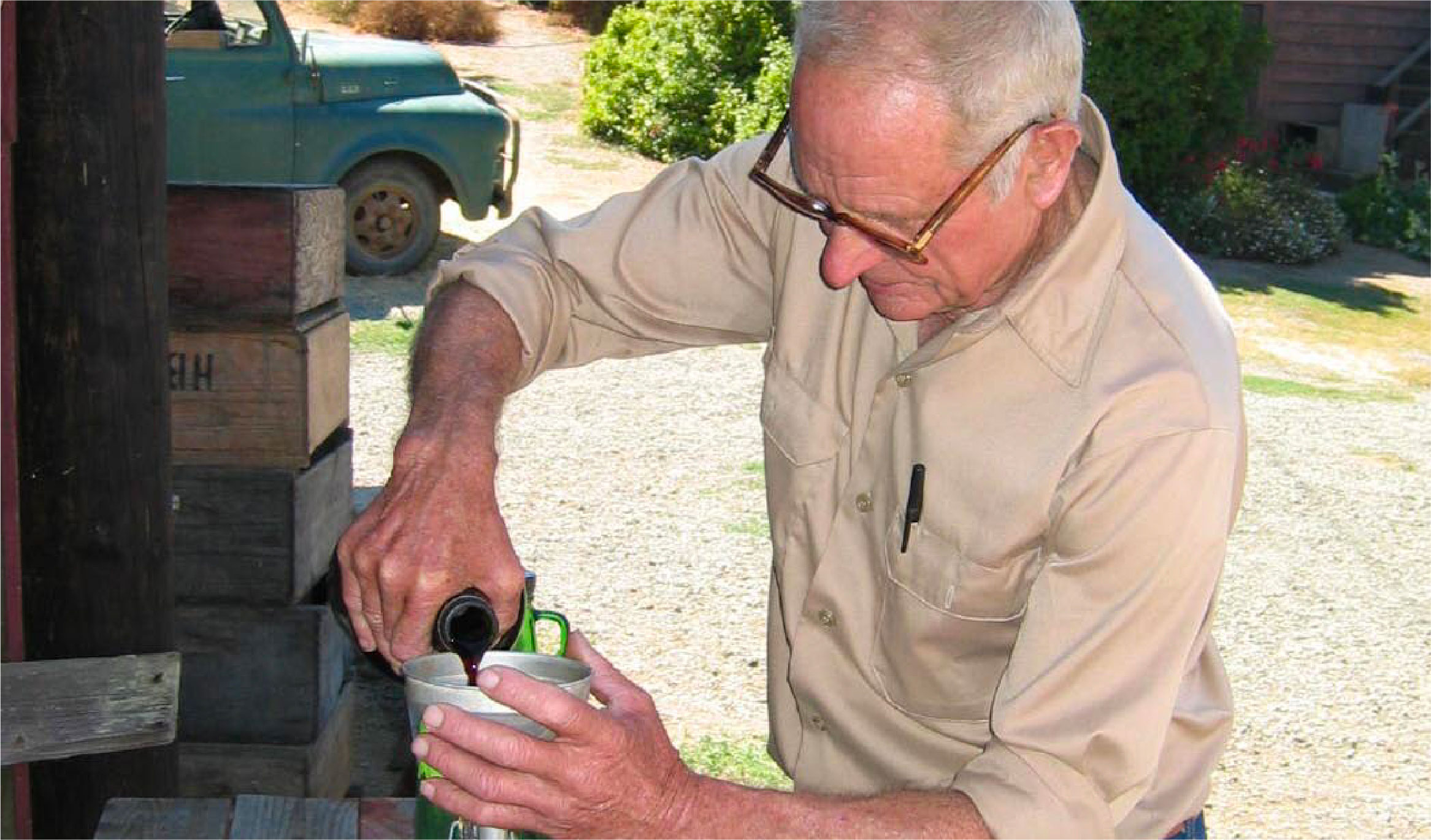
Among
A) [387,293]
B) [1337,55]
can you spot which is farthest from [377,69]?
[1337,55]

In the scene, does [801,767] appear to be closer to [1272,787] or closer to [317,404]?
[317,404]

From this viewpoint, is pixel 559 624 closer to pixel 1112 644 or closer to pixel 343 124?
pixel 1112 644

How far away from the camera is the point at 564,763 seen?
5.05 feet

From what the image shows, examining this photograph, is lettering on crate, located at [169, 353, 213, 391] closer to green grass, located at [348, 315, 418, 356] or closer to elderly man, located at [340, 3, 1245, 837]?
elderly man, located at [340, 3, 1245, 837]

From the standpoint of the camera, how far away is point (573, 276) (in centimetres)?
251

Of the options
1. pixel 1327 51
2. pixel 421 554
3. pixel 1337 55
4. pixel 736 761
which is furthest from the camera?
pixel 1337 55

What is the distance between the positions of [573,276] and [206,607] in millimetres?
1405

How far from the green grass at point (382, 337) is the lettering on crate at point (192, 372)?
19.9 feet

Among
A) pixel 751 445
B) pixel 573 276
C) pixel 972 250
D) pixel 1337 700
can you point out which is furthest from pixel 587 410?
pixel 972 250

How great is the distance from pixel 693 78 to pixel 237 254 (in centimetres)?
1315

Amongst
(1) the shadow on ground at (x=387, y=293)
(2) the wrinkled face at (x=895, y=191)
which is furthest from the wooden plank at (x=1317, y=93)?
(2) the wrinkled face at (x=895, y=191)

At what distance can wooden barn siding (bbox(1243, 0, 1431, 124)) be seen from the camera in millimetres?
18578

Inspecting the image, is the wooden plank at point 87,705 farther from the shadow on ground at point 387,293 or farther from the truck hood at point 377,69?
the truck hood at point 377,69

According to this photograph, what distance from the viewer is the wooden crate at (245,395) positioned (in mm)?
3254
